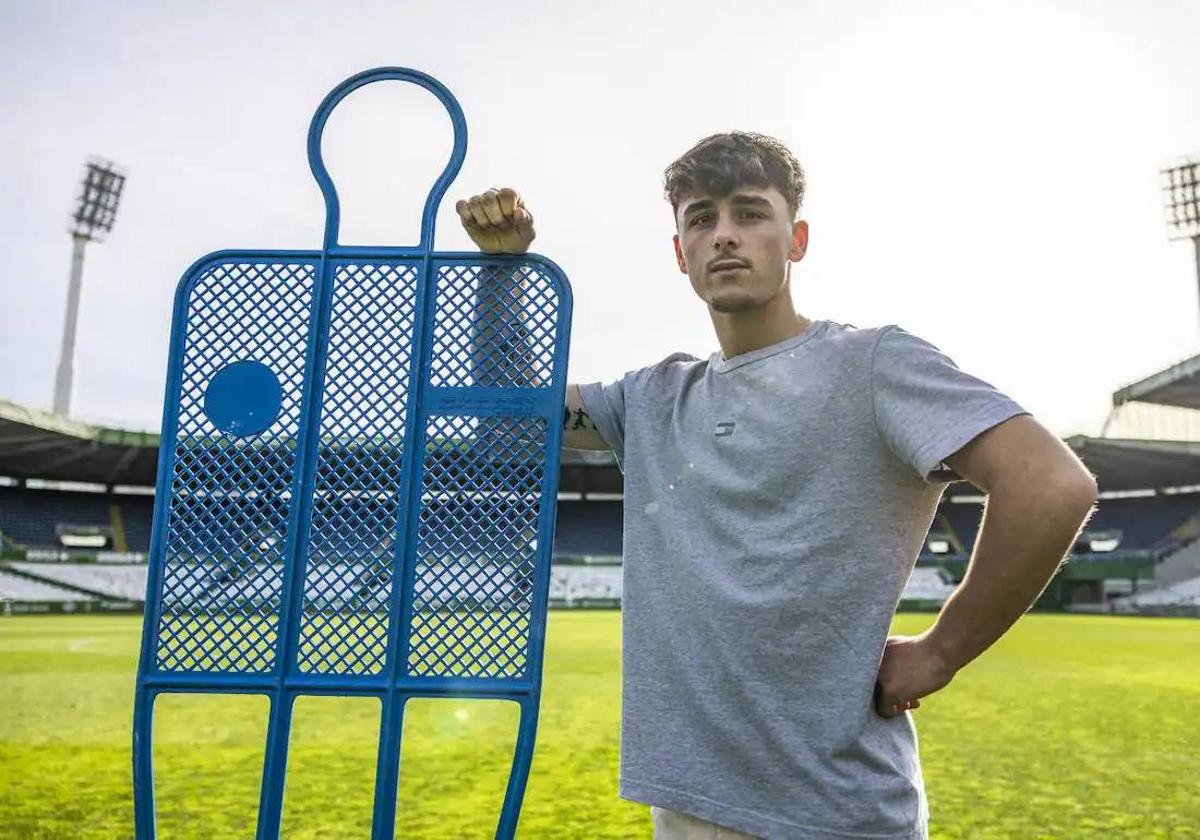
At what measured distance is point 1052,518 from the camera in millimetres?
1241

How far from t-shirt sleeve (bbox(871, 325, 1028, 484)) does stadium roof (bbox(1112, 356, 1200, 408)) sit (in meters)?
29.6

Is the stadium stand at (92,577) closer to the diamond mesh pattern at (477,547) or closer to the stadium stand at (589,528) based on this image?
the stadium stand at (589,528)

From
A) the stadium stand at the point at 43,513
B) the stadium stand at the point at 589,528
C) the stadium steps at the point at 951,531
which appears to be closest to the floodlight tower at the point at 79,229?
the stadium stand at the point at 43,513

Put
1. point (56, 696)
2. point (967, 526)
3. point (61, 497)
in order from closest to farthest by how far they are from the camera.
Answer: point (56, 696) < point (61, 497) < point (967, 526)

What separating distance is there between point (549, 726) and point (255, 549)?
4.09 metres

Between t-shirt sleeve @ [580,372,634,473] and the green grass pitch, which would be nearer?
t-shirt sleeve @ [580,372,634,473]

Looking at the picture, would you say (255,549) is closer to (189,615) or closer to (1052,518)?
(189,615)

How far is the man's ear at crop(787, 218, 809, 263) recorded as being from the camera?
64.3 inches

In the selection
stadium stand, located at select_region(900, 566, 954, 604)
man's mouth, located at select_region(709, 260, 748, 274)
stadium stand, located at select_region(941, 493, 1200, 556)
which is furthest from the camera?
stadium stand, located at select_region(941, 493, 1200, 556)

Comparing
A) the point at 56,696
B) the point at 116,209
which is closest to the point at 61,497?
the point at 116,209

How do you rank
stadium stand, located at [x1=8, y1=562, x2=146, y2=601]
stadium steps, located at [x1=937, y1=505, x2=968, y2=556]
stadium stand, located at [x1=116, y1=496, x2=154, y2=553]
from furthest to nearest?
1. stadium steps, located at [x1=937, y1=505, x2=968, y2=556]
2. stadium stand, located at [x1=116, y1=496, x2=154, y2=553]
3. stadium stand, located at [x1=8, y1=562, x2=146, y2=601]

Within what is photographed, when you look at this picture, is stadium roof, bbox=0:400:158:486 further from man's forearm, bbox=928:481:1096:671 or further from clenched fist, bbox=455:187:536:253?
man's forearm, bbox=928:481:1096:671

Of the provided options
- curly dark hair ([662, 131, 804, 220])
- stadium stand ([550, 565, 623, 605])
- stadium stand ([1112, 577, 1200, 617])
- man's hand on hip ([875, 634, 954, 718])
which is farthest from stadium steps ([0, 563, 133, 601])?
stadium stand ([1112, 577, 1200, 617])

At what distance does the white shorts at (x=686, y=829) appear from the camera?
137 cm
